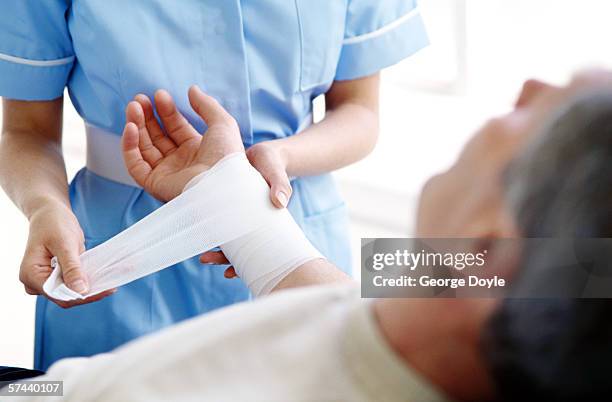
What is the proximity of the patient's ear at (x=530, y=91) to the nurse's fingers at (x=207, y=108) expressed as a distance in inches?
20.9

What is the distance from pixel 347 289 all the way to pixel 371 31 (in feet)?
2.02

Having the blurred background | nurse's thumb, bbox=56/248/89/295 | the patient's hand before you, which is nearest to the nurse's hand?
nurse's thumb, bbox=56/248/89/295

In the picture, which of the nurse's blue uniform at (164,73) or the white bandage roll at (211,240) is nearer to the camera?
the white bandage roll at (211,240)

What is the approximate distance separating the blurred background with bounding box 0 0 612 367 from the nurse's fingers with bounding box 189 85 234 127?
0.99 metres

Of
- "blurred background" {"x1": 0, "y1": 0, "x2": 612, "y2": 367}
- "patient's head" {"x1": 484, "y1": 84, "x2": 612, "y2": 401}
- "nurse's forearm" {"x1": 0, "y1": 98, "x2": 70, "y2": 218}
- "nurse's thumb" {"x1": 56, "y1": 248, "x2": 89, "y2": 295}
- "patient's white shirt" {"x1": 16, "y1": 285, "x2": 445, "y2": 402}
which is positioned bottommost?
"blurred background" {"x1": 0, "y1": 0, "x2": 612, "y2": 367}

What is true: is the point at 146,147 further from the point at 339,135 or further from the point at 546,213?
the point at 546,213

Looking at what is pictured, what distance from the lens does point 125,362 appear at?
0.61m

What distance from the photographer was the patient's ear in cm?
56

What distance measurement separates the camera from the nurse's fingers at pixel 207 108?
1049 mm

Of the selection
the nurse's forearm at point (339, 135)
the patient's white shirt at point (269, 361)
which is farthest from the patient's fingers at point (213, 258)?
the patient's white shirt at point (269, 361)

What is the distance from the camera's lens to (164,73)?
1068 mm

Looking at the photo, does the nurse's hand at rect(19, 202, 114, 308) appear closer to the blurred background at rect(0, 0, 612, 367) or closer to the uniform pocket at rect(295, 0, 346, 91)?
the uniform pocket at rect(295, 0, 346, 91)

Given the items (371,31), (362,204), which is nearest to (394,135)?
(362,204)

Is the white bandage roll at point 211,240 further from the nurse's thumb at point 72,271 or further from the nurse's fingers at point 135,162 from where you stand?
the nurse's fingers at point 135,162
